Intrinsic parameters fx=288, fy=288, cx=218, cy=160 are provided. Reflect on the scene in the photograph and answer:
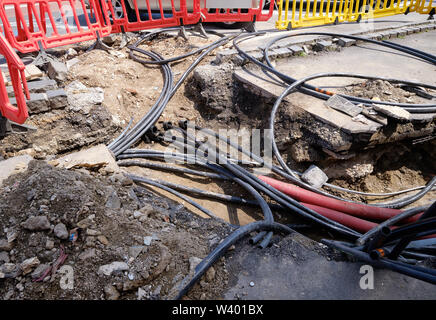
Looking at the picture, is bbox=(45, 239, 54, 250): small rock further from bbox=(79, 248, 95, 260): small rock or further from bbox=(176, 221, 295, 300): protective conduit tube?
bbox=(176, 221, 295, 300): protective conduit tube

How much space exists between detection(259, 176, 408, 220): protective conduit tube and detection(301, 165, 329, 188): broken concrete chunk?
0.30 metres

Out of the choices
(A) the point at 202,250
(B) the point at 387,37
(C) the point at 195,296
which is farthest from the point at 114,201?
(B) the point at 387,37

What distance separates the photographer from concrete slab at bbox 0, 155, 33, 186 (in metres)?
3.05

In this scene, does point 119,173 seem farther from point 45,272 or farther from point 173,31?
point 173,31

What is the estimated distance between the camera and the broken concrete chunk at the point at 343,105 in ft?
13.3

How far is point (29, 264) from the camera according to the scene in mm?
2039

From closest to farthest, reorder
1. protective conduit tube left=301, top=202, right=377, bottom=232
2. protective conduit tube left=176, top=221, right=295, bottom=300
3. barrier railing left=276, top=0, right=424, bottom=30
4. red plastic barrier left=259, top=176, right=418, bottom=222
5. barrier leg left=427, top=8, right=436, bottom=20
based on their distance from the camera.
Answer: protective conduit tube left=176, top=221, right=295, bottom=300 → protective conduit tube left=301, top=202, right=377, bottom=232 → red plastic barrier left=259, top=176, right=418, bottom=222 → barrier railing left=276, top=0, right=424, bottom=30 → barrier leg left=427, top=8, right=436, bottom=20

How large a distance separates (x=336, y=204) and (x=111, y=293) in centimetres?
278

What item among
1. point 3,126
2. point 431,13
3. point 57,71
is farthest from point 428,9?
point 3,126

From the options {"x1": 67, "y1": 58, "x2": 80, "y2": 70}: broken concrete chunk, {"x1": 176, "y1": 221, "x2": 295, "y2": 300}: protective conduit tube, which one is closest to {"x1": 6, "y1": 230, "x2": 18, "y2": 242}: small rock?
{"x1": 176, "y1": 221, "x2": 295, "y2": 300}: protective conduit tube

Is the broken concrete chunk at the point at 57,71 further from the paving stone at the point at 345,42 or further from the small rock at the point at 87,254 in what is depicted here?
the paving stone at the point at 345,42

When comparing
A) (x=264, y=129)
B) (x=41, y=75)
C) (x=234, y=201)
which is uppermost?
(x=41, y=75)

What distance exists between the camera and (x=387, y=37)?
6504 mm

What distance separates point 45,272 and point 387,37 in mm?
7623
